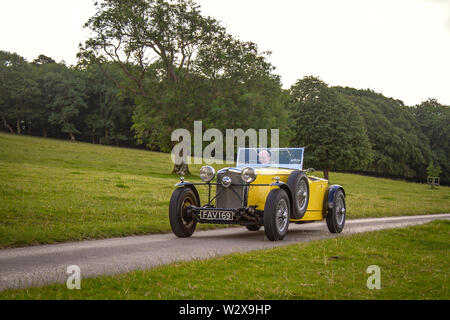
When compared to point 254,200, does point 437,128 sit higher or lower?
higher

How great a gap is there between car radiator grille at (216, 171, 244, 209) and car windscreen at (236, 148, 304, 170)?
133 cm

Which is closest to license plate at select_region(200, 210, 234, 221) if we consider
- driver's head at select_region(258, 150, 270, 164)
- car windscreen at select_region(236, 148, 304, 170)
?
car windscreen at select_region(236, 148, 304, 170)

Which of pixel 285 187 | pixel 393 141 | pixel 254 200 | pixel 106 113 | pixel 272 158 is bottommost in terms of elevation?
pixel 254 200

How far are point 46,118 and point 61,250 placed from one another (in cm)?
7040

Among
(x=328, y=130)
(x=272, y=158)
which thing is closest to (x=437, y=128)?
(x=328, y=130)

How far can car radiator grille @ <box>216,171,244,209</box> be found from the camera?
10.2 meters

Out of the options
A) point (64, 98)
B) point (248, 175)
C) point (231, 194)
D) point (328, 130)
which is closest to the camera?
point (248, 175)

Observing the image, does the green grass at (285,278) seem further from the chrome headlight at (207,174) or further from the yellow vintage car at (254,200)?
the chrome headlight at (207,174)

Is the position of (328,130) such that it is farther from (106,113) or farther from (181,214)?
(181,214)

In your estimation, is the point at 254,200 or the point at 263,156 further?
the point at 263,156

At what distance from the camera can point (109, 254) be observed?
753 cm

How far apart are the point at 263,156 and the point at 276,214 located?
2.63 metres

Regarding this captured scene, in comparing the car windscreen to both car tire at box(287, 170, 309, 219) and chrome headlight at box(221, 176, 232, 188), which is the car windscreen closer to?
car tire at box(287, 170, 309, 219)
